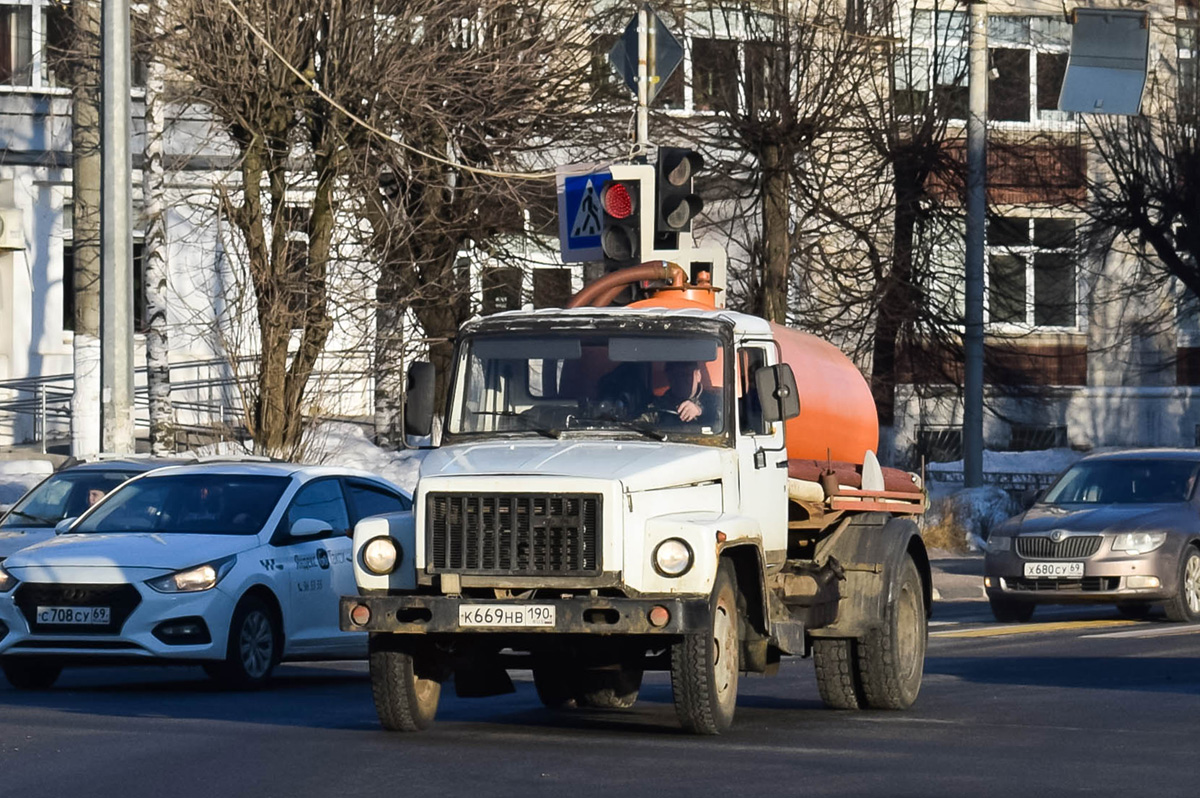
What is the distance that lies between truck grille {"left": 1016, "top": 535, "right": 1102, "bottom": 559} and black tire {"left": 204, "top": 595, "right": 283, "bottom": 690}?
8289mm

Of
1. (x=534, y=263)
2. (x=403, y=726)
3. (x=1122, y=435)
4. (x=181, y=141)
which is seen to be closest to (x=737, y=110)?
(x=534, y=263)

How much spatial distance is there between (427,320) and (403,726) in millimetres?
17741

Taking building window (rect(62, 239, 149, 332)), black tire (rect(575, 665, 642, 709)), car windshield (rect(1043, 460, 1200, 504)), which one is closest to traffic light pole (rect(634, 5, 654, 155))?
car windshield (rect(1043, 460, 1200, 504))

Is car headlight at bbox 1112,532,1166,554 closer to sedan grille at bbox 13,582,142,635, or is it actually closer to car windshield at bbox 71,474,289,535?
car windshield at bbox 71,474,289,535

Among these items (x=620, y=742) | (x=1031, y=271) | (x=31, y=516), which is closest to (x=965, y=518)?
(x=1031, y=271)

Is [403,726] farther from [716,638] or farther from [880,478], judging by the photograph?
[880,478]

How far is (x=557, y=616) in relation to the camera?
10352mm

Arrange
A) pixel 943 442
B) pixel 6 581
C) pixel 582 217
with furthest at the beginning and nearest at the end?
pixel 943 442 < pixel 582 217 < pixel 6 581

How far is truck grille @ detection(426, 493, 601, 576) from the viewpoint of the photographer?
10.5 m

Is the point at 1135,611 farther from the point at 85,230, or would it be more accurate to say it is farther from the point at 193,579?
the point at 85,230

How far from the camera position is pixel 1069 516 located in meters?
20.3

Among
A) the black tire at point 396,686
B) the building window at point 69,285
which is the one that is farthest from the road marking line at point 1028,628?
the building window at point 69,285

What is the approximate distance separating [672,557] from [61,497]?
825cm

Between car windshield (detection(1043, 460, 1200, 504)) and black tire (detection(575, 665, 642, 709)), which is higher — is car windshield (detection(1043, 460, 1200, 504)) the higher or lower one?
the higher one
